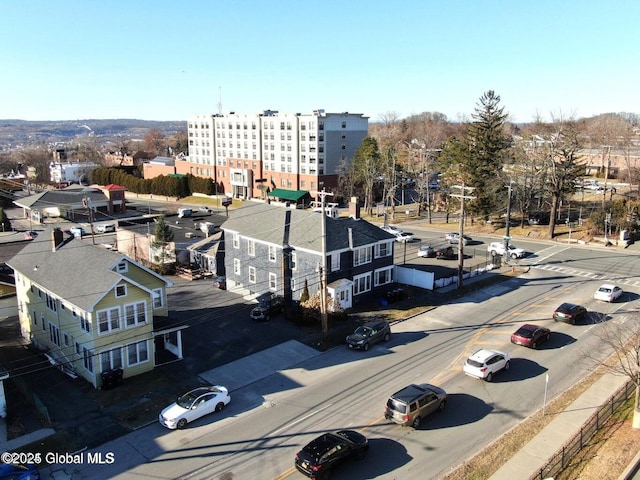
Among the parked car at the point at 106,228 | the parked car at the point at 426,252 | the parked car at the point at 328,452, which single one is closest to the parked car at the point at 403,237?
the parked car at the point at 426,252

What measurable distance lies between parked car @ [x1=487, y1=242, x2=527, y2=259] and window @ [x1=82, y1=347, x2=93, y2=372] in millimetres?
41575

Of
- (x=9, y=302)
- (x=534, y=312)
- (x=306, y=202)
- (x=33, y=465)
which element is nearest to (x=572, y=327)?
(x=534, y=312)

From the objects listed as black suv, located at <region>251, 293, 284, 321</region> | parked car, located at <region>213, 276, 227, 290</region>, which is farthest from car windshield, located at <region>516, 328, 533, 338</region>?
parked car, located at <region>213, 276, 227, 290</region>

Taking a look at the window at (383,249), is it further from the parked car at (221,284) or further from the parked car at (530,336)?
the parked car at (221,284)

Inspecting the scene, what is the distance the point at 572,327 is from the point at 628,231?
3099 cm

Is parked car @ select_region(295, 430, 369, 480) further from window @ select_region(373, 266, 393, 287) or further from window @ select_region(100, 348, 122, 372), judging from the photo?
window @ select_region(373, 266, 393, 287)

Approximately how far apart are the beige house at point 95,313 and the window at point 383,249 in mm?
17998

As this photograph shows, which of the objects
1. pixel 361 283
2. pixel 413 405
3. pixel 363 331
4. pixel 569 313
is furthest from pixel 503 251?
pixel 413 405

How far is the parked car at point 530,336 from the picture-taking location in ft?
103

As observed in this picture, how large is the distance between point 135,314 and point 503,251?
4039 centimetres

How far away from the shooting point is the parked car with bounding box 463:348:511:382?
27188 millimetres

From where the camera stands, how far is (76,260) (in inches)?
1222

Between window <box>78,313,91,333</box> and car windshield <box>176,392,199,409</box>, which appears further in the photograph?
window <box>78,313,91,333</box>

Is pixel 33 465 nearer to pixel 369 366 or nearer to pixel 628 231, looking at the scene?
pixel 369 366
